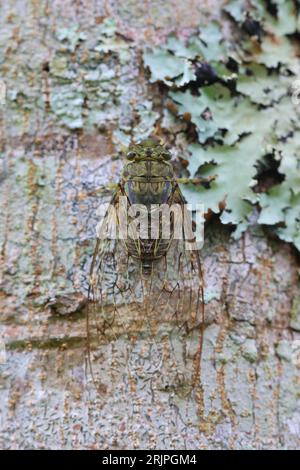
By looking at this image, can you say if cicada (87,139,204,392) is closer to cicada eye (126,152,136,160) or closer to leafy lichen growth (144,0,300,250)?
cicada eye (126,152,136,160)

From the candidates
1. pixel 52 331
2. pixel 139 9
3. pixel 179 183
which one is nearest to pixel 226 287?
pixel 179 183

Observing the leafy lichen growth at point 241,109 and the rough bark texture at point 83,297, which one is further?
the leafy lichen growth at point 241,109

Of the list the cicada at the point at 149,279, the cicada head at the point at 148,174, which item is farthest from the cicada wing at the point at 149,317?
the cicada head at the point at 148,174

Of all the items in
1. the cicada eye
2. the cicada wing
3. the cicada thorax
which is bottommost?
the cicada wing

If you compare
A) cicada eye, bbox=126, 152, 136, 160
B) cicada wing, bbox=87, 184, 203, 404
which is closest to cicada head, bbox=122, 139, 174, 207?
cicada eye, bbox=126, 152, 136, 160

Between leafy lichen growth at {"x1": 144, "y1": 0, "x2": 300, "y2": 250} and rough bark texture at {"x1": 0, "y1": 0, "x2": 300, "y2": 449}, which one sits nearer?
rough bark texture at {"x1": 0, "y1": 0, "x2": 300, "y2": 449}

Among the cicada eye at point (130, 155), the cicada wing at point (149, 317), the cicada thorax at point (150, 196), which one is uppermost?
the cicada eye at point (130, 155)

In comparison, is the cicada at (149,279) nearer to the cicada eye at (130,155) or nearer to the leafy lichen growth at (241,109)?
the cicada eye at (130,155)
